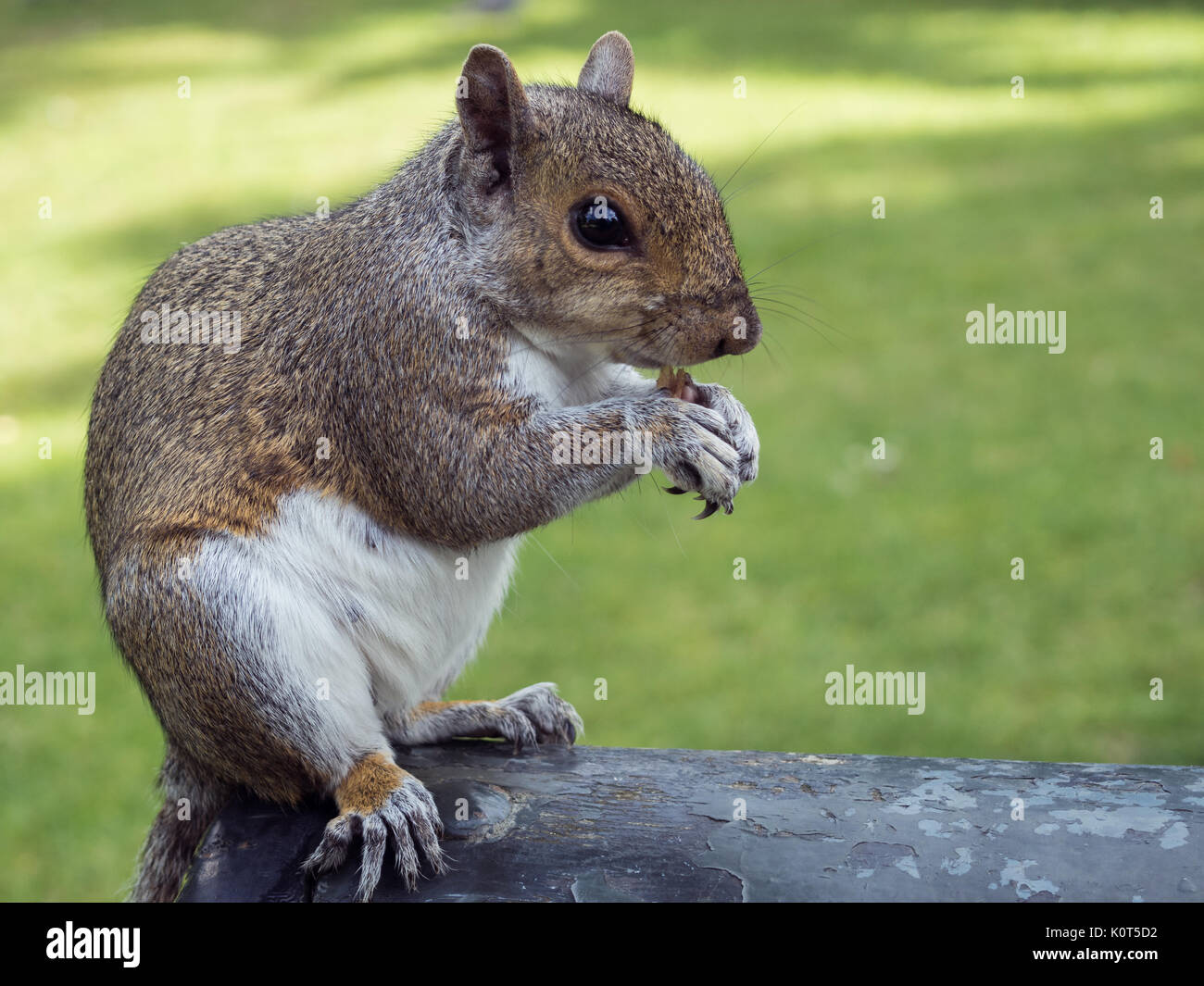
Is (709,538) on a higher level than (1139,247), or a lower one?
lower

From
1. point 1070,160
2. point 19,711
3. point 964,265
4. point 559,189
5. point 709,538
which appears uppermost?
point 1070,160

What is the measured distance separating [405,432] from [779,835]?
945 millimetres

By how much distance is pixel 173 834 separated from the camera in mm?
2627

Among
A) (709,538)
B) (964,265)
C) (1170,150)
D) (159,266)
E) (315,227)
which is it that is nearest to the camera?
(315,227)

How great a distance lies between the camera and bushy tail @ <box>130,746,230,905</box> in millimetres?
2576

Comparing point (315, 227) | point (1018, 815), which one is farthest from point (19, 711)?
point (1018, 815)

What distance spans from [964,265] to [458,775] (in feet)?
20.9

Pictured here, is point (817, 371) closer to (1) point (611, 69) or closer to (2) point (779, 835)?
(1) point (611, 69)

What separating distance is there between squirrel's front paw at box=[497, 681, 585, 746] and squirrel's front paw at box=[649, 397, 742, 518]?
0.71 m

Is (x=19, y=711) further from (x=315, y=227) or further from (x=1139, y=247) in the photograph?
(x=1139, y=247)

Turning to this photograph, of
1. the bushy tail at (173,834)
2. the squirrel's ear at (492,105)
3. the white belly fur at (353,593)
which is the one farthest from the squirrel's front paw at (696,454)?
the bushy tail at (173,834)

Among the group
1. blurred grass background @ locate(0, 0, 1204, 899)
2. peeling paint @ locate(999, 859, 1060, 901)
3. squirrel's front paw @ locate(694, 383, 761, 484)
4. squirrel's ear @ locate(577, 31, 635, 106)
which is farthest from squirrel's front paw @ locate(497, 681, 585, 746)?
squirrel's ear @ locate(577, 31, 635, 106)

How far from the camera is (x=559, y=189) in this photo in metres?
2.28

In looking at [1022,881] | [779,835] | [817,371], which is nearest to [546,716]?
[779,835]
